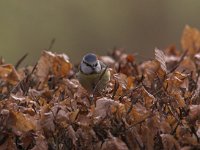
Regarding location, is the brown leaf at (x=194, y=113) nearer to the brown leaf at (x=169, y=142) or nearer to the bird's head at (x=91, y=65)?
the brown leaf at (x=169, y=142)

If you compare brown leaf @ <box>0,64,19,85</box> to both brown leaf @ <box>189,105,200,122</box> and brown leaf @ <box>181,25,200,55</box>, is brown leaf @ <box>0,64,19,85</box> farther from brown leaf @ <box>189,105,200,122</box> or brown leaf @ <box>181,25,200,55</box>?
brown leaf @ <box>181,25,200,55</box>

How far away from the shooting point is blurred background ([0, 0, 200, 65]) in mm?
11570

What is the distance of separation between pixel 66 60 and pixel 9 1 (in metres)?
8.12

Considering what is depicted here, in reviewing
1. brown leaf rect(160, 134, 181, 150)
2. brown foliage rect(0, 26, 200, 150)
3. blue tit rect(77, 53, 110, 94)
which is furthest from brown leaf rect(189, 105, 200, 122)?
blue tit rect(77, 53, 110, 94)

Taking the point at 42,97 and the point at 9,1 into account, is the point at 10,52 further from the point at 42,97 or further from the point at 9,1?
the point at 42,97

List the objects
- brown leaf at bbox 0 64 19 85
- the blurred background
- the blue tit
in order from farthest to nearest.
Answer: the blurred background < the blue tit < brown leaf at bbox 0 64 19 85

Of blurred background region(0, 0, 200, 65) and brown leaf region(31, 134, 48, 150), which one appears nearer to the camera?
brown leaf region(31, 134, 48, 150)

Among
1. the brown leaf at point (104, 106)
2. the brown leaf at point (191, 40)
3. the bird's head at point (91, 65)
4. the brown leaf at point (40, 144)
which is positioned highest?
the brown leaf at point (191, 40)

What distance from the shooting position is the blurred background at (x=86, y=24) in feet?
38.0

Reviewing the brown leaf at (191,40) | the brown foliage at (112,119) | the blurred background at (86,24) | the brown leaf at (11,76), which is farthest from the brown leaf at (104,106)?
the blurred background at (86,24)

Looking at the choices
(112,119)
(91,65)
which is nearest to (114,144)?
(112,119)

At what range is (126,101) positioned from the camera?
3.22m

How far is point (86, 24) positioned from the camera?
Answer: 1192 centimetres

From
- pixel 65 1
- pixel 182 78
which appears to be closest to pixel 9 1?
pixel 65 1
